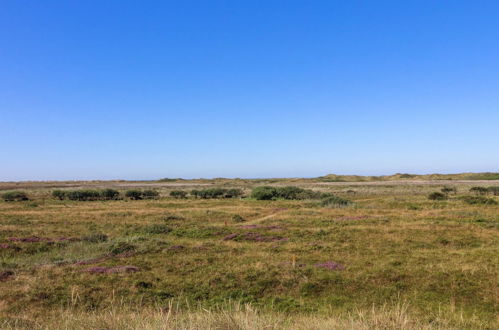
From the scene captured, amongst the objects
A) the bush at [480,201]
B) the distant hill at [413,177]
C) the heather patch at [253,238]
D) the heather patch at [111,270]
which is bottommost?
the heather patch at [253,238]

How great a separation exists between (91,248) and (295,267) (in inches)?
502

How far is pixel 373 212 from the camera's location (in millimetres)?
34812

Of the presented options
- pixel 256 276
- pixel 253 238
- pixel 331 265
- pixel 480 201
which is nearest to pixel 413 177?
pixel 480 201

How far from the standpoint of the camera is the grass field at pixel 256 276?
7750 mm

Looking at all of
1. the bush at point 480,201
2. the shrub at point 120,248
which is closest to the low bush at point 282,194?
the bush at point 480,201

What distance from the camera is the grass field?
25.4 ft

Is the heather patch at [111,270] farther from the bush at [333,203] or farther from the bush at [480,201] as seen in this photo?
the bush at [480,201]

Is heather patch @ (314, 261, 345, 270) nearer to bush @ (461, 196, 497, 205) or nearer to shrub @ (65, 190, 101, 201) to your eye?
bush @ (461, 196, 497, 205)

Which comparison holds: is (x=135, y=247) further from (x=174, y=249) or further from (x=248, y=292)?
(x=248, y=292)

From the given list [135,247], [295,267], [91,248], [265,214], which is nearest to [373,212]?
[265,214]

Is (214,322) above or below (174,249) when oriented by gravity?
above

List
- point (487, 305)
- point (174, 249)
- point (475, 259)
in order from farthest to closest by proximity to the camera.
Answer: point (174, 249), point (475, 259), point (487, 305)

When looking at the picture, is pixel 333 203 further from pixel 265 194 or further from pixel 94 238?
pixel 94 238

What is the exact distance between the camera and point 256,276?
45.6 feet
